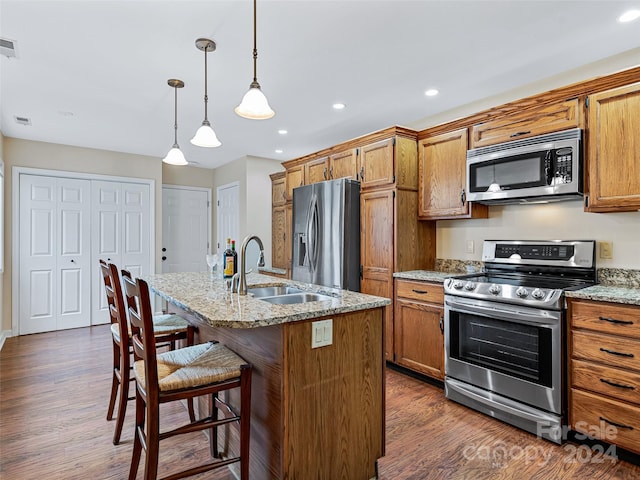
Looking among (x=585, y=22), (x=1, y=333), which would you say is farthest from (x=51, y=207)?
(x=585, y=22)

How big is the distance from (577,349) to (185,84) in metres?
3.42

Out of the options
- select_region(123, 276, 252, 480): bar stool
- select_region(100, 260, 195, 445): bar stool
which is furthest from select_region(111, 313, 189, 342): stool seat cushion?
select_region(123, 276, 252, 480): bar stool

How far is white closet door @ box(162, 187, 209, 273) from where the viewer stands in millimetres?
6195

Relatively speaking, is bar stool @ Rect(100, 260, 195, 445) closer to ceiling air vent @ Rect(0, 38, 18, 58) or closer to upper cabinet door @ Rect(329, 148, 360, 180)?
ceiling air vent @ Rect(0, 38, 18, 58)

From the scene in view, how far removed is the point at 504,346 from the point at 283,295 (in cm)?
156

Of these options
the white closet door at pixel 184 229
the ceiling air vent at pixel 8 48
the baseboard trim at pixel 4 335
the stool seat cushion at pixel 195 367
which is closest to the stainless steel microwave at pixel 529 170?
the stool seat cushion at pixel 195 367

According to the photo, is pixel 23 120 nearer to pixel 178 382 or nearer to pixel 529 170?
pixel 178 382

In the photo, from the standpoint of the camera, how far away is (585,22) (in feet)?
7.16

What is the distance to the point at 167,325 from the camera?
7.98ft

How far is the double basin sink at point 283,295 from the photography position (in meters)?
2.30

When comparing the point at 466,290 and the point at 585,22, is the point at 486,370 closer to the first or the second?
the point at 466,290

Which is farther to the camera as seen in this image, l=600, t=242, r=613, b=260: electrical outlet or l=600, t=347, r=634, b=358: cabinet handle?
l=600, t=242, r=613, b=260: electrical outlet

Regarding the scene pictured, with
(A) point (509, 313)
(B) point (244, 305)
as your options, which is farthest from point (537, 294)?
(B) point (244, 305)

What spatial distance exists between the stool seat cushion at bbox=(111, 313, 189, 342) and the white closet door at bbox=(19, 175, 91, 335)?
124 inches
